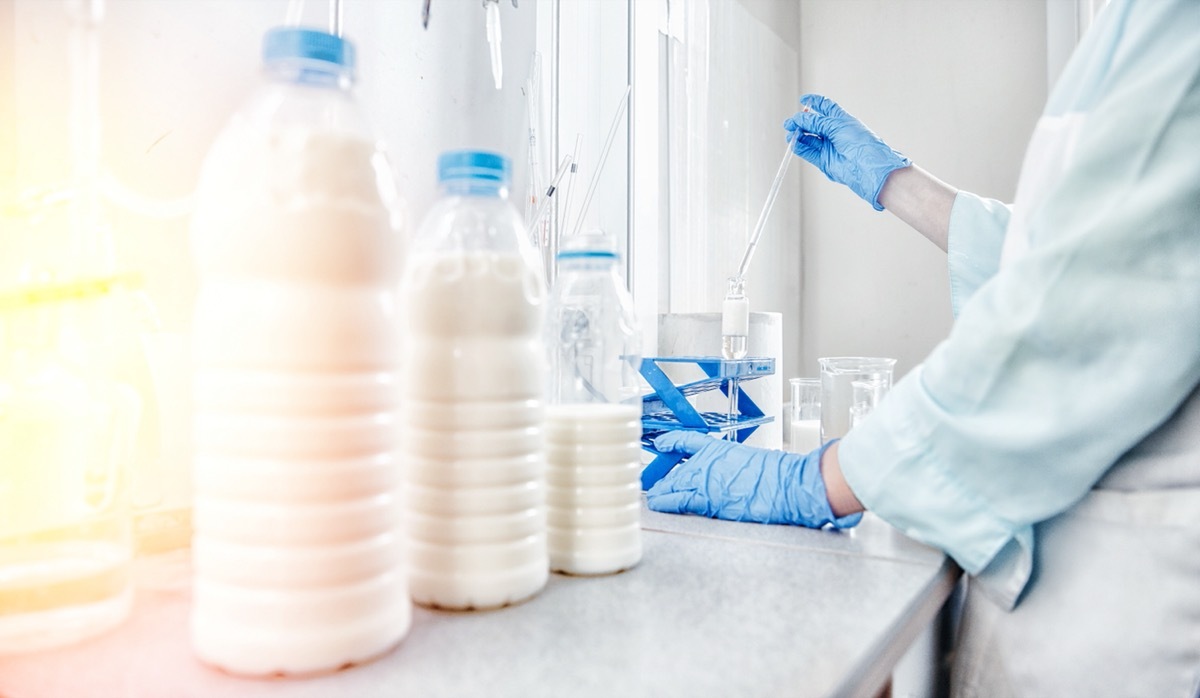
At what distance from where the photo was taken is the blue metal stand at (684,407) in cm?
122

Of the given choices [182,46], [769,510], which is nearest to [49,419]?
[182,46]

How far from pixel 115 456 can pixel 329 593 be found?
0.32m

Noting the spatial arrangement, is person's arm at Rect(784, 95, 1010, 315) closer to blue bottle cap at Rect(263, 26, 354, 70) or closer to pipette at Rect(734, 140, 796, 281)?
pipette at Rect(734, 140, 796, 281)

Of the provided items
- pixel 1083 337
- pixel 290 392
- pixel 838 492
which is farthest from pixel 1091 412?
pixel 290 392

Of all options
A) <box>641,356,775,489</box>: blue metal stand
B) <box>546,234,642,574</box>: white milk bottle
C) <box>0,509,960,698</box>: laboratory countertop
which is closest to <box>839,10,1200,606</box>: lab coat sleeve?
<box>0,509,960,698</box>: laboratory countertop

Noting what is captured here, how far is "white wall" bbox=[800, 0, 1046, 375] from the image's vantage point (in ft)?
9.34

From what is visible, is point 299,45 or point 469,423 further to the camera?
point 469,423

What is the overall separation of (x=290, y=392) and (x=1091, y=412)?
2.55 feet

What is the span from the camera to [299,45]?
0.50 m

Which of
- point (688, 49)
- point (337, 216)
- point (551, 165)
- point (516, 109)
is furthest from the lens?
point (688, 49)

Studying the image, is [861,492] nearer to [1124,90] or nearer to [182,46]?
[1124,90]

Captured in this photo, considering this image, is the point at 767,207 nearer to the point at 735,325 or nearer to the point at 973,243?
the point at 735,325

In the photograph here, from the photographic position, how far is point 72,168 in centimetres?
73

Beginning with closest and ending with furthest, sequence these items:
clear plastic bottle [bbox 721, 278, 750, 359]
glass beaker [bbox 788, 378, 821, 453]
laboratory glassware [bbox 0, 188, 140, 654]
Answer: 1. laboratory glassware [bbox 0, 188, 140, 654]
2. glass beaker [bbox 788, 378, 821, 453]
3. clear plastic bottle [bbox 721, 278, 750, 359]
